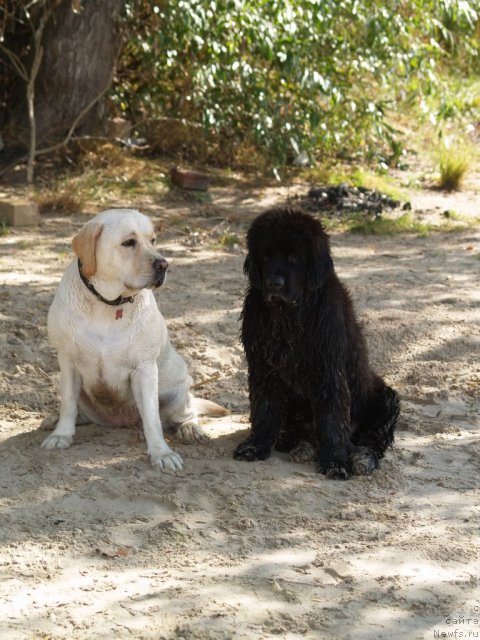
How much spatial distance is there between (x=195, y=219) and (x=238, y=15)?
1953mm

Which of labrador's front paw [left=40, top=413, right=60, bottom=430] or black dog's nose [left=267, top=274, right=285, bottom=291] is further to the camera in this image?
labrador's front paw [left=40, top=413, right=60, bottom=430]

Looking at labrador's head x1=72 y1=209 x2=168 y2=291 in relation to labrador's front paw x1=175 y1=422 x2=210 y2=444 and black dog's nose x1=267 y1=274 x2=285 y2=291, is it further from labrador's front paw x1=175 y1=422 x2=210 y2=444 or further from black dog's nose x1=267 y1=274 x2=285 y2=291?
labrador's front paw x1=175 y1=422 x2=210 y2=444

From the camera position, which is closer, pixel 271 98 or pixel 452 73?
pixel 271 98

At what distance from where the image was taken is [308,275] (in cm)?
484

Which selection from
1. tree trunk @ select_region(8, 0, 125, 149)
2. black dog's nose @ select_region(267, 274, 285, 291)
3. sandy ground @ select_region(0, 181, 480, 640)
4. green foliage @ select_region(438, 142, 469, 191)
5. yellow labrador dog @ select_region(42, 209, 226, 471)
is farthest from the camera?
green foliage @ select_region(438, 142, 469, 191)

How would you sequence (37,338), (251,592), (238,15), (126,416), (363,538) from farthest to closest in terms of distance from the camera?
(238,15) < (37,338) < (126,416) < (363,538) < (251,592)

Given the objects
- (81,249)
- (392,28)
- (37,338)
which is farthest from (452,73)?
(81,249)

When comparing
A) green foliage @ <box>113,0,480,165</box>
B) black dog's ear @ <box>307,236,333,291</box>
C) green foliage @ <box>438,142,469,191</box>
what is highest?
green foliage @ <box>113,0,480,165</box>

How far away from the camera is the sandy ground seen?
354 centimetres

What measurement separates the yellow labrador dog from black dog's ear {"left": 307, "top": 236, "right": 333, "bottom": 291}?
0.73 m

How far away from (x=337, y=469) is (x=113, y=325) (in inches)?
53.0

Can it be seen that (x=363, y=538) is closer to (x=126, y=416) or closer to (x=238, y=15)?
(x=126, y=416)

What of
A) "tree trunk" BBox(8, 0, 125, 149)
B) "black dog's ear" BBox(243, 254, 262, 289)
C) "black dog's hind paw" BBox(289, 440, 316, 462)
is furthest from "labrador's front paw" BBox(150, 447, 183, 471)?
"tree trunk" BBox(8, 0, 125, 149)

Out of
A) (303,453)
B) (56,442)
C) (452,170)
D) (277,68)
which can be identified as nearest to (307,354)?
(303,453)
